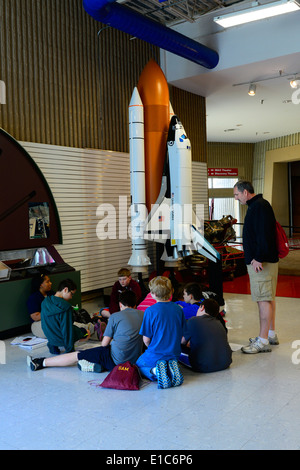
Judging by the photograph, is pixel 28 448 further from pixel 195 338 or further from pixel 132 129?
pixel 132 129

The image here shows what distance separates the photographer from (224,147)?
1872 centimetres

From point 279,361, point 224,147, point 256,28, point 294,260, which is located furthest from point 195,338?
point 224,147

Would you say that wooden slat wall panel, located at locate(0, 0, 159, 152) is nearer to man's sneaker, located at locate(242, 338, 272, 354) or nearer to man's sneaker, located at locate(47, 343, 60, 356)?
man's sneaker, located at locate(47, 343, 60, 356)

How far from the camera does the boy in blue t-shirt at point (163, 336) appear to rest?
3.91 metres

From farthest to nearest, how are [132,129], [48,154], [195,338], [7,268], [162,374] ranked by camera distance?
[132,129] → [48,154] → [7,268] → [195,338] → [162,374]

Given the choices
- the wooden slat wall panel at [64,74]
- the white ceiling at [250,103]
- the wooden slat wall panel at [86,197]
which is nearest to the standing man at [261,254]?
the wooden slat wall panel at [86,197]

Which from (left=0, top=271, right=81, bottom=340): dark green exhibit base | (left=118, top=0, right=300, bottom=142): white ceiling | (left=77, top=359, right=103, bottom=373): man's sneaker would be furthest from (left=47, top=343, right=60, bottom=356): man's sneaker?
(left=118, top=0, right=300, bottom=142): white ceiling

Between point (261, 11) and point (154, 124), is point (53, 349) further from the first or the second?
point (261, 11)

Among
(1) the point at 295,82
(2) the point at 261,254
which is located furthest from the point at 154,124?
(2) the point at 261,254

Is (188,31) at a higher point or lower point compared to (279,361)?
higher

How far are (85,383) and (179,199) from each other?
433cm

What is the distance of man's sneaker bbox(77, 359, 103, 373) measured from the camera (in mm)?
4363

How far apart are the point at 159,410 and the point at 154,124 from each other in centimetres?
541

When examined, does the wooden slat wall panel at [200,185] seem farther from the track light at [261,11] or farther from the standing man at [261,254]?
the standing man at [261,254]
